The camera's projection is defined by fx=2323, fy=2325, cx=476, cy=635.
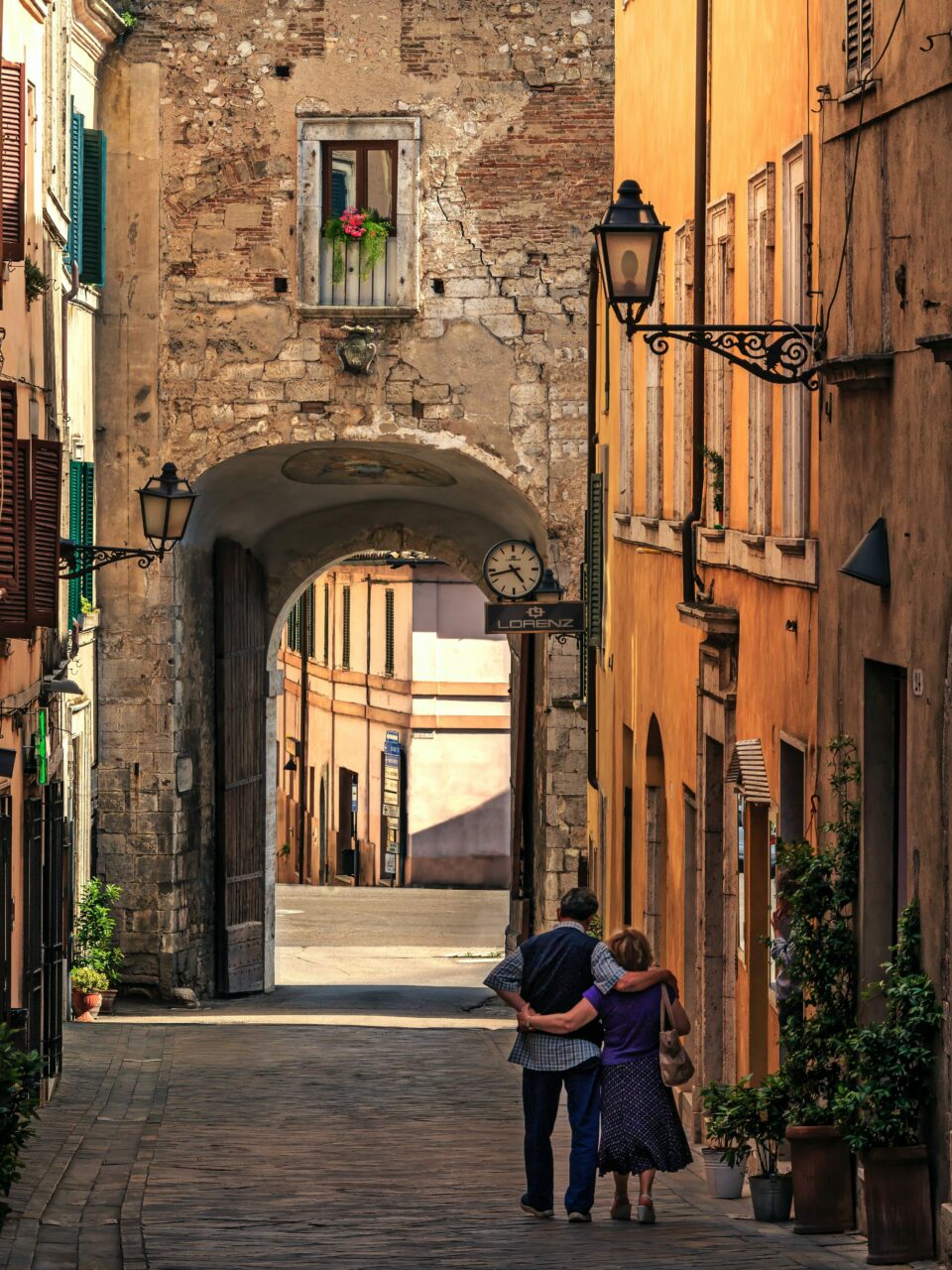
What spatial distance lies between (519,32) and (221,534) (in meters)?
6.34

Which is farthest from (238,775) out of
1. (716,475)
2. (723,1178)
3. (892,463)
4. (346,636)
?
(346,636)

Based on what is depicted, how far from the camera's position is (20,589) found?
12492 millimetres

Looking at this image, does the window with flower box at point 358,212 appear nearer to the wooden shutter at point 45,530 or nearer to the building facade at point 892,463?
the wooden shutter at point 45,530

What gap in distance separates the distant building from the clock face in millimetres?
18564

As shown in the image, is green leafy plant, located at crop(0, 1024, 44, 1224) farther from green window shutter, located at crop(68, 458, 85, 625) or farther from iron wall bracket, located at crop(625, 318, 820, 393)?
green window shutter, located at crop(68, 458, 85, 625)

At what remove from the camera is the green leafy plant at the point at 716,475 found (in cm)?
1362

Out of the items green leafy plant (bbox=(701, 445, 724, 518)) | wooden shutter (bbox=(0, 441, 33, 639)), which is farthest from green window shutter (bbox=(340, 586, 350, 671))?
wooden shutter (bbox=(0, 441, 33, 639))

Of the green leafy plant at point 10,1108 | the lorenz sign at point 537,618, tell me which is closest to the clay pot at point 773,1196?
the green leafy plant at point 10,1108

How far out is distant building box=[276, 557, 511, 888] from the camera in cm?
4312

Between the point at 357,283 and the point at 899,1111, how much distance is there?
15731 millimetres

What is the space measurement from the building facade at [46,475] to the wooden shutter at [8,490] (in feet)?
0.03

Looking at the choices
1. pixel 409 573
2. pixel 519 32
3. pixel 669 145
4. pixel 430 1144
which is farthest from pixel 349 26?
pixel 409 573

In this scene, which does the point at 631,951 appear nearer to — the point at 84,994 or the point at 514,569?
the point at 84,994


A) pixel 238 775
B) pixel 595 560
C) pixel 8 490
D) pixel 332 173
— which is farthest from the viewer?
pixel 238 775
